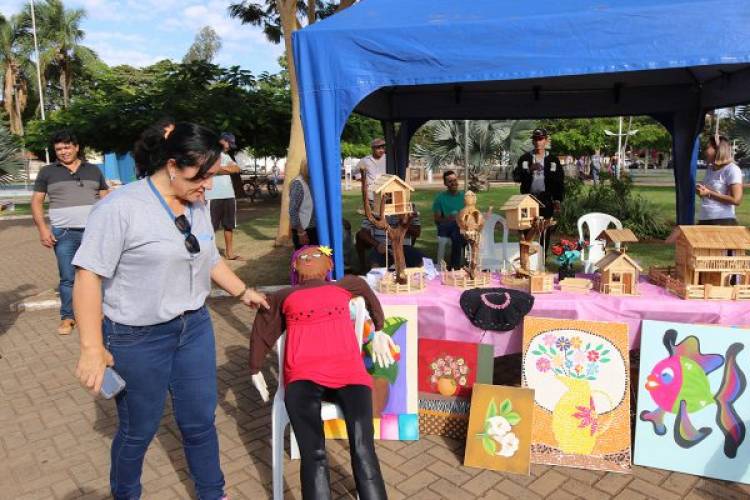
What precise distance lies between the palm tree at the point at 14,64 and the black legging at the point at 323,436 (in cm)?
4554

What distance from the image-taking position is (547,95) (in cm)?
758

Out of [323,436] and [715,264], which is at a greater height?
[715,264]

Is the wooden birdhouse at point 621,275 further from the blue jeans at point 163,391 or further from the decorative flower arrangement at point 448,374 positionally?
the blue jeans at point 163,391

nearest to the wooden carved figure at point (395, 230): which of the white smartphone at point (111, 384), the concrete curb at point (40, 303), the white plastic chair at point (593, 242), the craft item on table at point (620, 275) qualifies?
the craft item on table at point (620, 275)

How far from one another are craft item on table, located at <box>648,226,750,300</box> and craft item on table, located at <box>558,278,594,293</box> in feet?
1.65

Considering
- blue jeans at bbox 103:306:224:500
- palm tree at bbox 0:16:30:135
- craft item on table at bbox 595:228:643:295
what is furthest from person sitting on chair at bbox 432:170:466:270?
palm tree at bbox 0:16:30:135

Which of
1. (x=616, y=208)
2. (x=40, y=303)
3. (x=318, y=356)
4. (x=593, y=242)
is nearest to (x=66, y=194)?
(x=40, y=303)

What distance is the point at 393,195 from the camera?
368 centimetres

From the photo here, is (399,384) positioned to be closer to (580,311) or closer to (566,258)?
(580,311)

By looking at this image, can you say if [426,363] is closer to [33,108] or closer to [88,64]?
[88,64]

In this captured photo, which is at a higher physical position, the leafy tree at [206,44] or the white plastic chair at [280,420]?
the leafy tree at [206,44]

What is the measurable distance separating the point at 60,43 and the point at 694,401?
172 feet

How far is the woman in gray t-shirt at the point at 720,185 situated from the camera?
14.3ft

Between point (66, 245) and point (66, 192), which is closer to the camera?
point (66, 192)
